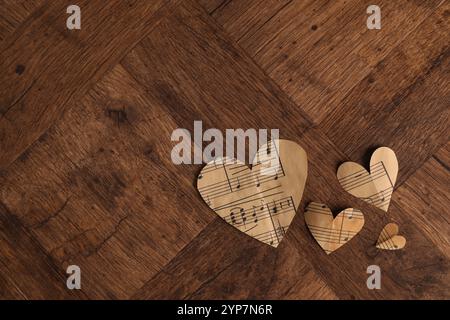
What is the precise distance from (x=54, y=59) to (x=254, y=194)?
452 mm

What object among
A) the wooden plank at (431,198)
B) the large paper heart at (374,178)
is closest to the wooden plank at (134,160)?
the large paper heart at (374,178)

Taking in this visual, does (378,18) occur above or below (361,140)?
above

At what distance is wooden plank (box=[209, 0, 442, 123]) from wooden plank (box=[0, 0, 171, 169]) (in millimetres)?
178

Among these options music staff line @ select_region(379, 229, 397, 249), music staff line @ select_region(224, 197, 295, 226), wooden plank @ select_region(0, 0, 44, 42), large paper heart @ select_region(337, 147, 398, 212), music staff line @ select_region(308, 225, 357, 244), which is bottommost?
music staff line @ select_region(379, 229, 397, 249)

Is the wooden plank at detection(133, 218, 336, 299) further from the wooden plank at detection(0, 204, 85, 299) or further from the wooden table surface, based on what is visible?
the wooden plank at detection(0, 204, 85, 299)

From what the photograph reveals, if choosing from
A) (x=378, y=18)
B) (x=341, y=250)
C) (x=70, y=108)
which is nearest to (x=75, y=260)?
(x=70, y=108)

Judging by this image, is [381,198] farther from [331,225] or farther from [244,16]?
[244,16]

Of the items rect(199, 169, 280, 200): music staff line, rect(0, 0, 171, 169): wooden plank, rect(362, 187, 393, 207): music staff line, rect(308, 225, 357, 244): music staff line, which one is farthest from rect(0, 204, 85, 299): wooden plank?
rect(362, 187, 393, 207): music staff line

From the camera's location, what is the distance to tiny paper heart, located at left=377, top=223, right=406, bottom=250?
0.99 m

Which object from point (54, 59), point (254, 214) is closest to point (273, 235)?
point (254, 214)

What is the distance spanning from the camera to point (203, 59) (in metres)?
1.01

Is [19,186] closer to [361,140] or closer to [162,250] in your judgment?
[162,250]

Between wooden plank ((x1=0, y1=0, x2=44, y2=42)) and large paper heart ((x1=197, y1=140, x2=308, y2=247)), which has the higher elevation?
wooden plank ((x1=0, y1=0, x2=44, y2=42))

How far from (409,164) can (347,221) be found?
6.6 inches
